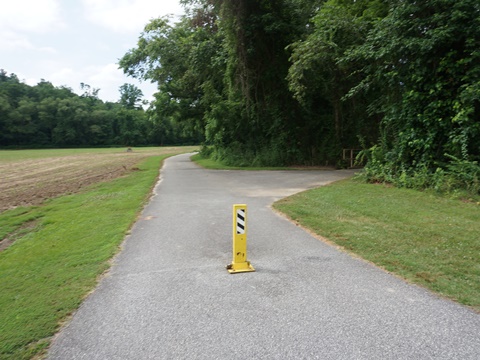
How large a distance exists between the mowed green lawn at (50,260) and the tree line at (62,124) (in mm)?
81111

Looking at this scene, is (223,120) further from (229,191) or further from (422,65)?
(422,65)

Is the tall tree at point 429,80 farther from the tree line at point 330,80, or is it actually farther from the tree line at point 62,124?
the tree line at point 62,124

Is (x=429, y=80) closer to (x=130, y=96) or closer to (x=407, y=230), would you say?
(x=407, y=230)

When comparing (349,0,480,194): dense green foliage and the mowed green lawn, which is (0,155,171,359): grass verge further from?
(349,0,480,194): dense green foliage

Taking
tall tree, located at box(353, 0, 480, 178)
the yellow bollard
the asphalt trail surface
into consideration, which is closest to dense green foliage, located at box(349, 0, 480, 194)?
tall tree, located at box(353, 0, 480, 178)

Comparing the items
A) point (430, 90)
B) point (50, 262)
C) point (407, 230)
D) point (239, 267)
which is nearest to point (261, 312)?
point (239, 267)

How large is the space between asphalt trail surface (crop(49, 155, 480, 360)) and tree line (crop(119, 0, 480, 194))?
7.40 metres

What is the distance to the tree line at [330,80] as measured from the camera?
11.2 meters

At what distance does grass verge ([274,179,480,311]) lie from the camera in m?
4.77

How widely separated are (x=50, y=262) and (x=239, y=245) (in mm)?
3307

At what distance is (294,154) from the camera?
23469mm

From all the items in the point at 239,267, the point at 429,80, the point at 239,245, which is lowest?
the point at 239,267

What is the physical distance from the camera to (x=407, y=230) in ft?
23.0

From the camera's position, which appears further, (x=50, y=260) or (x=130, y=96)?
(x=130, y=96)
